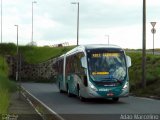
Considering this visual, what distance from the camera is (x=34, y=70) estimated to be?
98062mm

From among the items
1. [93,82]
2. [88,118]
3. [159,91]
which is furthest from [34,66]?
[88,118]

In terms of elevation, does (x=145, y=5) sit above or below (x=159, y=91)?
above

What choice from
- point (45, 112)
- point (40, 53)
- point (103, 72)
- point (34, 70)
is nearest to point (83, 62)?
→ point (103, 72)

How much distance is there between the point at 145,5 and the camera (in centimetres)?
3894

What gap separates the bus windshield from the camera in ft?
97.0

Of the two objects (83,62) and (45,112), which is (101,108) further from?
(45,112)

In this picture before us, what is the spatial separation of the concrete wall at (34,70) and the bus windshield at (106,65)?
63140 millimetres

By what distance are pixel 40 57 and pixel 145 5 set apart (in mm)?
68678

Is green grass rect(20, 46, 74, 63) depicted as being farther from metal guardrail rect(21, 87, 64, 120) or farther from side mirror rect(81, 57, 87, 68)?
metal guardrail rect(21, 87, 64, 120)

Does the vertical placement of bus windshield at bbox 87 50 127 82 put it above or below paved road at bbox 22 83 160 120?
above

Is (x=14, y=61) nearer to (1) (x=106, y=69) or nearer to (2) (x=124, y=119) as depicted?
(1) (x=106, y=69)

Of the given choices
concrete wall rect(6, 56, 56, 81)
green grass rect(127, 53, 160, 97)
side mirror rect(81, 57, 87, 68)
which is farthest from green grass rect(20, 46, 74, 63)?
side mirror rect(81, 57, 87, 68)

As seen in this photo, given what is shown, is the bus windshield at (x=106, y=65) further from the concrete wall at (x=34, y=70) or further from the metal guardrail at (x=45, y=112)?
the concrete wall at (x=34, y=70)

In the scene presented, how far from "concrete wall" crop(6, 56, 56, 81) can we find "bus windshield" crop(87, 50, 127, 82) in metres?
63.1
